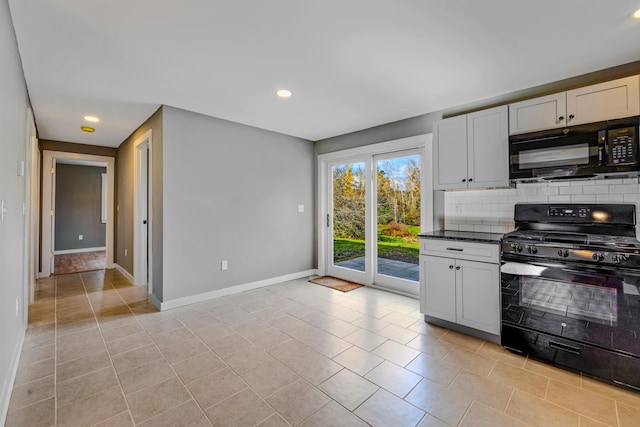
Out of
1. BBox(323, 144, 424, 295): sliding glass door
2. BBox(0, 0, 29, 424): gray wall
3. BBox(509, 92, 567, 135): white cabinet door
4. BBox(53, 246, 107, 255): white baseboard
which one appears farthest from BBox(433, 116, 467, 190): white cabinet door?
BBox(53, 246, 107, 255): white baseboard

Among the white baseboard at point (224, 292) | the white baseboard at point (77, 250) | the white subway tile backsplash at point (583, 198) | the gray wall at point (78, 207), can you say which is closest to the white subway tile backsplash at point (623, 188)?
the white subway tile backsplash at point (583, 198)

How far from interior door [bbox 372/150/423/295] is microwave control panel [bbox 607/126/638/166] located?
1776 mm

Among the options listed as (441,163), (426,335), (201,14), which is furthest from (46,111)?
(426,335)

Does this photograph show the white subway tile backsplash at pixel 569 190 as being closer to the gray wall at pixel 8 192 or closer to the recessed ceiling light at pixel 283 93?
the recessed ceiling light at pixel 283 93

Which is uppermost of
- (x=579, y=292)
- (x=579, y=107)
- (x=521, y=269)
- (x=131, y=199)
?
(x=579, y=107)

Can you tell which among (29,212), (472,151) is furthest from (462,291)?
(29,212)

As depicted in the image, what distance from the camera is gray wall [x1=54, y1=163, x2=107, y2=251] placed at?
7316 millimetres

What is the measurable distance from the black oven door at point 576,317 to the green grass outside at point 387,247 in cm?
144

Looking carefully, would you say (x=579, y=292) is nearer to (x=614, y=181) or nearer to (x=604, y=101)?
(x=614, y=181)

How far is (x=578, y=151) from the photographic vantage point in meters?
2.36

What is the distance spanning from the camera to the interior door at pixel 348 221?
4.44 meters

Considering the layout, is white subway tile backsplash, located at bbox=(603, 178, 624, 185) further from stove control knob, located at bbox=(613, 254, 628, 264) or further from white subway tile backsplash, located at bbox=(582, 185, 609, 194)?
stove control knob, located at bbox=(613, 254, 628, 264)

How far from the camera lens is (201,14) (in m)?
1.80

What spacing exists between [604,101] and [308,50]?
226 cm
